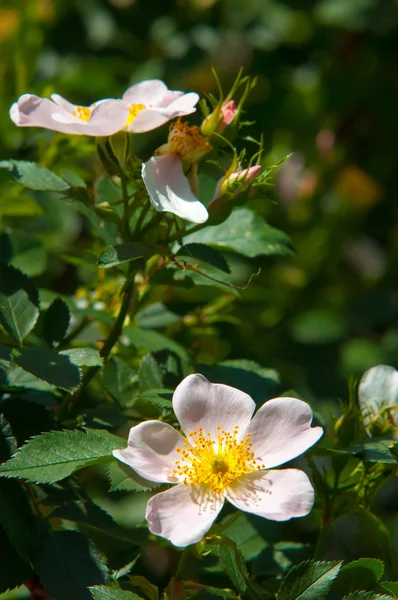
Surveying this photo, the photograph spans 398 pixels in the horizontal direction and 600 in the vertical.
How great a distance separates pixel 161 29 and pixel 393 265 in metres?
0.83

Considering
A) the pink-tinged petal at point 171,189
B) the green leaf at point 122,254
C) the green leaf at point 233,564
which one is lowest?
the green leaf at point 233,564

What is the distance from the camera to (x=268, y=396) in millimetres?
880

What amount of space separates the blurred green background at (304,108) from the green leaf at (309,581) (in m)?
0.94

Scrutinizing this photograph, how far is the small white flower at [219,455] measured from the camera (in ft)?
2.28

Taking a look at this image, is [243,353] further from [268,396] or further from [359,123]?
[359,123]

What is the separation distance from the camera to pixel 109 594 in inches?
26.7

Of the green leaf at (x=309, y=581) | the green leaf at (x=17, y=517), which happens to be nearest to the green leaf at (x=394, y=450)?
the green leaf at (x=309, y=581)

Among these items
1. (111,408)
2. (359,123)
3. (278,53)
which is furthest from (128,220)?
(359,123)

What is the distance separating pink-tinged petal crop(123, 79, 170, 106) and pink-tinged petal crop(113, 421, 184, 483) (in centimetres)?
37

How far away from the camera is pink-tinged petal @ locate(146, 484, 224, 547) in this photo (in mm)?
676

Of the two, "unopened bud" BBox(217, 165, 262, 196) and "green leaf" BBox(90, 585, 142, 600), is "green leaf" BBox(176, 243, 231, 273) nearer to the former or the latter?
"unopened bud" BBox(217, 165, 262, 196)

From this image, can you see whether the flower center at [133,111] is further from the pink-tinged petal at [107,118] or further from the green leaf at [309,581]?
the green leaf at [309,581]

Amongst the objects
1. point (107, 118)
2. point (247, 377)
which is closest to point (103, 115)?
point (107, 118)

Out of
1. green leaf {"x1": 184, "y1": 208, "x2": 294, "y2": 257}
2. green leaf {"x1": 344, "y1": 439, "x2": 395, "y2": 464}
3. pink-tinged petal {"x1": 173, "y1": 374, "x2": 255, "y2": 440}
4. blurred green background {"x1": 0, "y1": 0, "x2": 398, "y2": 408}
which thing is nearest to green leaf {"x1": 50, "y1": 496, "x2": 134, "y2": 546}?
pink-tinged petal {"x1": 173, "y1": 374, "x2": 255, "y2": 440}
